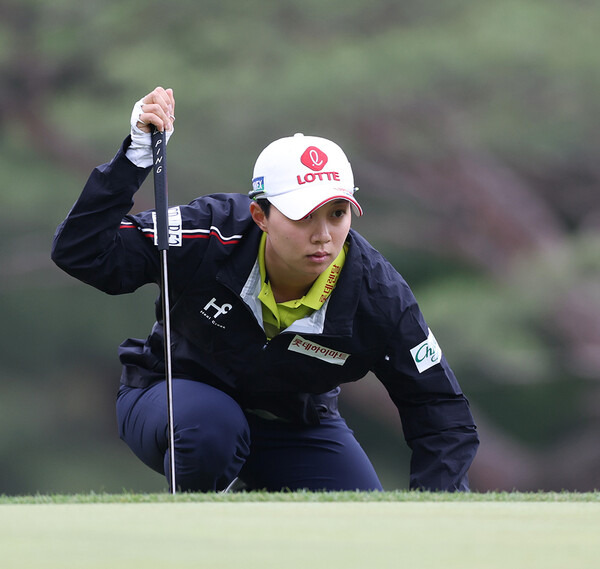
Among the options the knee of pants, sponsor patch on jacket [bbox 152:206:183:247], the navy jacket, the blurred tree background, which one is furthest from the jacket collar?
the blurred tree background

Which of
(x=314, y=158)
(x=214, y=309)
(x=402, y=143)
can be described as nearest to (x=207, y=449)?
(x=214, y=309)

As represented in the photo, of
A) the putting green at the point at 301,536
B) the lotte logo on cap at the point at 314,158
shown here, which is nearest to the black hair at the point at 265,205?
the lotte logo on cap at the point at 314,158

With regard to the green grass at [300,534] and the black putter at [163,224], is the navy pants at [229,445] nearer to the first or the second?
the black putter at [163,224]

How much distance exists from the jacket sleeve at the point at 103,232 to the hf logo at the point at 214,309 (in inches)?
6.6

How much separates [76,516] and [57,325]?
3.04 metres

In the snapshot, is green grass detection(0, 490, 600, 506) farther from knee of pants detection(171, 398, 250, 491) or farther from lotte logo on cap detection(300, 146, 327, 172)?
lotte logo on cap detection(300, 146, 327, 172)

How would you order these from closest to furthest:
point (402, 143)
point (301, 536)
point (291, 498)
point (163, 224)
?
point (301, 536) < point (291, 498) < point (163, 224) < point (402, 143)

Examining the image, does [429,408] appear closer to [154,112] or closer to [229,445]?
[229,445]

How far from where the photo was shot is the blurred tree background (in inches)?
172

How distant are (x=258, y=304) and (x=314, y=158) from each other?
1.02 ft

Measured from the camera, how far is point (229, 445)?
7.22ft

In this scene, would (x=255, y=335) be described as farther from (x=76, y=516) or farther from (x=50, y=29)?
(x=50, y=29)

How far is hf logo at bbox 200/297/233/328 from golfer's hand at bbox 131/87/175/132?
36cm

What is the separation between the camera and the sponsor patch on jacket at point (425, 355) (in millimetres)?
2199
